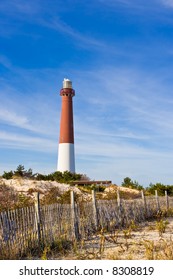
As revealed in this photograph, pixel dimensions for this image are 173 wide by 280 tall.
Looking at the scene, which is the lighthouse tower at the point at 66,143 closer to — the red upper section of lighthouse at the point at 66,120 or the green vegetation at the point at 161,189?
the red upper section of lighthouse at the point at 66,120

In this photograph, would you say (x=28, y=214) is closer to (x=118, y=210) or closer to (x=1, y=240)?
(x=1, y=240)

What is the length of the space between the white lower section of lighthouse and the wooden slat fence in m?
26.2

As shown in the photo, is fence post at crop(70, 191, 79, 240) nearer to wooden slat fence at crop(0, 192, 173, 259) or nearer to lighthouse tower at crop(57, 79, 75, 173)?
wooden slat fence at crop(0, 192, 173, 259)

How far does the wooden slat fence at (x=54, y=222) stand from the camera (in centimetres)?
841

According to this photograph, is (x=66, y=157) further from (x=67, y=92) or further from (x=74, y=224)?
(x=74, y=224)

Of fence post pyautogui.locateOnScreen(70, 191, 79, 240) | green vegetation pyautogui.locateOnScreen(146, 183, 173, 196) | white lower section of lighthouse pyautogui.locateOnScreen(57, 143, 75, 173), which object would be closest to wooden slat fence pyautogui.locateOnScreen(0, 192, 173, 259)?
fence post pyautogui.locateOnScreen(70, 191, 79, 240)

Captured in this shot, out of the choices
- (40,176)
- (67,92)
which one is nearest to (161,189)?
(40,176)

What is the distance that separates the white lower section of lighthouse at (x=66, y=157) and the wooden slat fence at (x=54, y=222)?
86.1 feet

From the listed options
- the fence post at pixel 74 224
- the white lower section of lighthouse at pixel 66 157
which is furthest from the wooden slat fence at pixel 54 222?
the white lower section of lighthouse at pixel 66 157

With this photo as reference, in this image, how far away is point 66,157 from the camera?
40.9 metres

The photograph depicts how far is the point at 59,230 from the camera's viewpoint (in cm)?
1002

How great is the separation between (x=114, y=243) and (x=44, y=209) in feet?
7.04

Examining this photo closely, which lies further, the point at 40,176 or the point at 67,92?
the point at 67,92

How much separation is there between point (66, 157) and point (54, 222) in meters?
31.0
